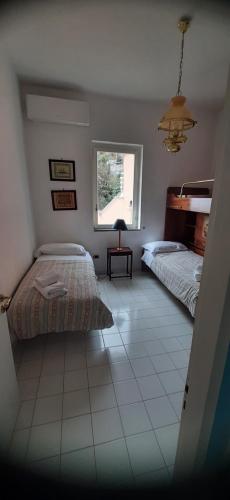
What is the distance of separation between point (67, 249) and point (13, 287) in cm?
116

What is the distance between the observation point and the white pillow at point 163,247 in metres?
3.48

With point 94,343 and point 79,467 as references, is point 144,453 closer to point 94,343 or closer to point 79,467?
point 79,467

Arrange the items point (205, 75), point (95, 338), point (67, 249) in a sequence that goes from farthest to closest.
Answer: point (67, 249)
point (205, 75)
point (95, 338)

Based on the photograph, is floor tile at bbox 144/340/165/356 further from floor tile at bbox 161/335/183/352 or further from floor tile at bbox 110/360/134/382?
floor tile at bbox 110/360/134/382

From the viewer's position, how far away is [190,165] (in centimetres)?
368

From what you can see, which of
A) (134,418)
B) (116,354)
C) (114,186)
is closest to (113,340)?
(116,354)

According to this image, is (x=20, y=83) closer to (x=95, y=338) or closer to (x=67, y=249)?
(x=67, y=249)

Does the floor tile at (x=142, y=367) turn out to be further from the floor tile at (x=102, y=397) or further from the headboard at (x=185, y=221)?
the headboard at (x=185, y=221)

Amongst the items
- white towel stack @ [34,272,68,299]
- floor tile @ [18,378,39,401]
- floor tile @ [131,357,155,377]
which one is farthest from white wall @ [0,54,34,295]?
floor tile @ [131,357,155,377]

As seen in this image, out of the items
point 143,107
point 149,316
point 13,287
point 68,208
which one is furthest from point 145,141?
point 13,287

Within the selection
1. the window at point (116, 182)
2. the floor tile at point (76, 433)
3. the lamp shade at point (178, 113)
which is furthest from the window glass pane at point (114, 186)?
the floor tile at point (76, 433)

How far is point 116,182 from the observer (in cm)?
354

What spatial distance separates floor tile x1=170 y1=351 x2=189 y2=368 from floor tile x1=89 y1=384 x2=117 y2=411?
620 millimetres

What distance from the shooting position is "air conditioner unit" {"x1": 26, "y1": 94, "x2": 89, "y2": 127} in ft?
8.97
